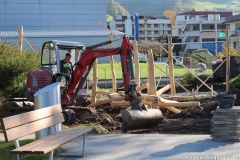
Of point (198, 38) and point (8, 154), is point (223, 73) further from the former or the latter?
point (198, 38)

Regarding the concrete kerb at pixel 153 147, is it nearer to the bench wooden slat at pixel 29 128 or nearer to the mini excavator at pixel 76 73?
the bench wooden slat at pixel 29 128

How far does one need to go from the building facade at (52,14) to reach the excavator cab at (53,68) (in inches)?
2260

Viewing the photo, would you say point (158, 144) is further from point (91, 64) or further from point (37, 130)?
point (91, 64)

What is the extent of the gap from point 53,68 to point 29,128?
7.71 meters

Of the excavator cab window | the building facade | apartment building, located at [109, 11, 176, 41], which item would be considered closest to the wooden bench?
the excavator cab window

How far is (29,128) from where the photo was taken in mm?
7730

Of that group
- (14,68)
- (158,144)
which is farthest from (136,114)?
(14,68)

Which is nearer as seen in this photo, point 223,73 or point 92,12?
point 223,73

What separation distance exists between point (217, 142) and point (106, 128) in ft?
11.8

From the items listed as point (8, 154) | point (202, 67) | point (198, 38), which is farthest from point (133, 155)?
point (198, 38)

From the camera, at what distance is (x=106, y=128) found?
12.3 m

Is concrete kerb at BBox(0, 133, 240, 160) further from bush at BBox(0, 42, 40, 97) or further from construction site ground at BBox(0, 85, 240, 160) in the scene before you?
bush at BBox(0, 42, 40, 97)

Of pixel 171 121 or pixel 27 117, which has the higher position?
pixel 27 117

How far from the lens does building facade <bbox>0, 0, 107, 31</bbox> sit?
71.9 m
